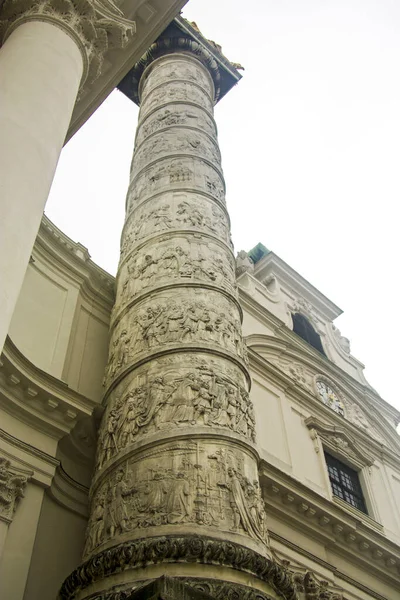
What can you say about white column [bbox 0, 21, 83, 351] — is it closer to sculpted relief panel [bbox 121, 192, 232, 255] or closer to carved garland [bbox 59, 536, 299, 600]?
carved garland [bbox 59, 536, 299, 600]

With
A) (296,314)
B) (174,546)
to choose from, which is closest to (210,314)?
(174,546)

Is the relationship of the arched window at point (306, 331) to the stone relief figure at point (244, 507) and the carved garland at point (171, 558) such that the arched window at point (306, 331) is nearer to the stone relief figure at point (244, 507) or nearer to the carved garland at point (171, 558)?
the stone relief figure at point (244, 507)

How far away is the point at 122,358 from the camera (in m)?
6.96

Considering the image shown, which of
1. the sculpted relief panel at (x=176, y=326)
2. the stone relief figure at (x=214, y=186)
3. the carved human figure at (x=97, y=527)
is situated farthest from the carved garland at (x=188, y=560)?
the stone relief figure at (x=214, y=186)

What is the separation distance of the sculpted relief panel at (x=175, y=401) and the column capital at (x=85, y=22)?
282 centimetres

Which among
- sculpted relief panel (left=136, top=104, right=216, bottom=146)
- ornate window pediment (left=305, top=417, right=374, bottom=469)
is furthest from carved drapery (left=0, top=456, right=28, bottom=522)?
sculpted relief panel (left=136, top=104, right=216, bottom=146)

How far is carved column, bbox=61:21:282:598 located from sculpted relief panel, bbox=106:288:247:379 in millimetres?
16

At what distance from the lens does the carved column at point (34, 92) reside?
10.8 feet

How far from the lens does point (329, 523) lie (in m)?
8.88

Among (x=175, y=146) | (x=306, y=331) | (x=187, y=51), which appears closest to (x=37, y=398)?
(x=175, y=146)

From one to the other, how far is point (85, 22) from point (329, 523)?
7.00 m

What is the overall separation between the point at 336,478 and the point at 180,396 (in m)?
5.56

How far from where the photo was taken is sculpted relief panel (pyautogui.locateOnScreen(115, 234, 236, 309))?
7594 mm

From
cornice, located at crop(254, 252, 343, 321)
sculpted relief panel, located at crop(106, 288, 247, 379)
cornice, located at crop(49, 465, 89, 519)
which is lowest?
cornice, located at crop(49, 465, 89, 519)
